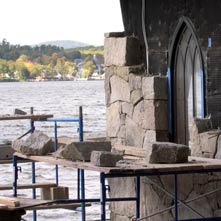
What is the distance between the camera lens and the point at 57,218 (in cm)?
2611

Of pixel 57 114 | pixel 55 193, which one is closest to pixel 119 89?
pixel 55 193

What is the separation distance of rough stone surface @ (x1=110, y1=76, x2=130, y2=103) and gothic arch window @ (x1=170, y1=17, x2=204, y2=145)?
99cm

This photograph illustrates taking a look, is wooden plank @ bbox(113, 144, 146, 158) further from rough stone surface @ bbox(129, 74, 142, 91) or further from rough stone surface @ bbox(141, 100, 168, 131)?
rough stone surface @ bbox(129, 74, 142, 91)

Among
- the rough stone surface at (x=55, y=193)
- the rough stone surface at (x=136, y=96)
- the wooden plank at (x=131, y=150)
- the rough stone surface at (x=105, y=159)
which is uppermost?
the rough stone surface at (x=136, y=96)

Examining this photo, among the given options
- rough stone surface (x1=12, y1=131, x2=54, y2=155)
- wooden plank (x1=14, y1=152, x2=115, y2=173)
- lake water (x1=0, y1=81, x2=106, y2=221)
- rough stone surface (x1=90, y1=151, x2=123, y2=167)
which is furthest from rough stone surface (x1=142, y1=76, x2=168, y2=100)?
lake water (x1=0, y1=81, x2=106, y2=221)

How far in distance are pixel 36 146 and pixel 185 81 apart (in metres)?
1.99

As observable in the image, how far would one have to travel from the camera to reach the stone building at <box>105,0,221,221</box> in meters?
15.4

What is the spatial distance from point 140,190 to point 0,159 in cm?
677

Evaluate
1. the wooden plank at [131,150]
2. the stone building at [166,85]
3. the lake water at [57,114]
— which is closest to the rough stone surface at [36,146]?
the wooden plank at [131,150]

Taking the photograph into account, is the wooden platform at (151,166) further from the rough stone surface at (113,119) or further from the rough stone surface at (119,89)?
the rough stone surface at (113,119)

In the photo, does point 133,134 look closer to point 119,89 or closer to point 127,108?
point 127,108

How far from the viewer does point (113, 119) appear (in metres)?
17.9

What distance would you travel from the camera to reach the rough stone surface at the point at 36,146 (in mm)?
16016

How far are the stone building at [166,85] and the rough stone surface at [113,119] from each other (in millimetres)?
13
